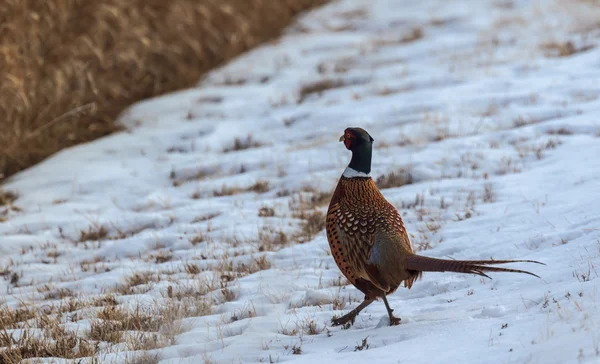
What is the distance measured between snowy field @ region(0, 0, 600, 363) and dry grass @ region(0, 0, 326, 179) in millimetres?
420

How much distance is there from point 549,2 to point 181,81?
7.22 metres

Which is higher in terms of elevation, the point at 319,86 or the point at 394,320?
the point at 319,86

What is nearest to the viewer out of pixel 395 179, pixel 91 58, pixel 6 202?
pixel 395 179

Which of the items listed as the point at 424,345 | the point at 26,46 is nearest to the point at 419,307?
the point at 424,345

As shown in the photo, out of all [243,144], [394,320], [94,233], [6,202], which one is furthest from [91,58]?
[394,320]

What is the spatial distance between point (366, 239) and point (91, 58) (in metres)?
7.25

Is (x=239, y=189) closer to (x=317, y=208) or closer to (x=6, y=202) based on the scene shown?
(x=317, y=208)

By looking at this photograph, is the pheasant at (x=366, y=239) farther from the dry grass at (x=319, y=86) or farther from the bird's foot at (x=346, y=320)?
the dry grass at (x=319, y=86)

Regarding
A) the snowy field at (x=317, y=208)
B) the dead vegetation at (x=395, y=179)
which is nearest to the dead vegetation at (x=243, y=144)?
the snowy field at (x=317, y=208)

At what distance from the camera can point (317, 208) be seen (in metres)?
6.69

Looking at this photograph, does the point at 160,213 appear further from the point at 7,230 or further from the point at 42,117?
A: the point at 42,117

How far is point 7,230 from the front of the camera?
6805 mm

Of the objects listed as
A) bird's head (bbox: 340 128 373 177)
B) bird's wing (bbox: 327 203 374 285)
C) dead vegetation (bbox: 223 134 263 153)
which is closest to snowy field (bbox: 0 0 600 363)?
dead vegetation (bbox: 223 134 263 153)

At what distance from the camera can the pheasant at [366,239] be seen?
3947 mm
